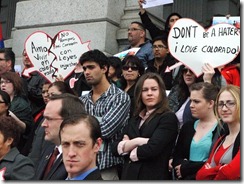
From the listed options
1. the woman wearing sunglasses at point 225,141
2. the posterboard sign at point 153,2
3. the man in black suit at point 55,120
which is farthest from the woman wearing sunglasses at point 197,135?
the posterboard sign at point 153,2

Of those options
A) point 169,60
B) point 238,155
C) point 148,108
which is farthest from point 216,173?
point 169,60

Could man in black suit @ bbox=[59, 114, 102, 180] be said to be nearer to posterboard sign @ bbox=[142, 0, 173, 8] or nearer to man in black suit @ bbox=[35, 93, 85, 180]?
man in black suit @ bbox=[35, 93, 85, 180]

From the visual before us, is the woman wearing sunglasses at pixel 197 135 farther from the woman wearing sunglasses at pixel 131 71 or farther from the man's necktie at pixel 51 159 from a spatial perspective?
the woman wearing sunglasses at pixel 131 71

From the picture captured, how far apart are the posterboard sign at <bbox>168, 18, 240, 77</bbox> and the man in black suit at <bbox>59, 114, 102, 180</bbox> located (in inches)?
101

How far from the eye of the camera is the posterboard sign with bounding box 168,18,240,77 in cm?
640

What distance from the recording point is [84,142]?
13.2 ft

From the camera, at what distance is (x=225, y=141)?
16.3 feet

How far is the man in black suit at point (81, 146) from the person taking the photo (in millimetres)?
3959

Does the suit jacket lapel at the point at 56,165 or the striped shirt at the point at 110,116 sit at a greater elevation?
the striped shirt at the point at 110,116

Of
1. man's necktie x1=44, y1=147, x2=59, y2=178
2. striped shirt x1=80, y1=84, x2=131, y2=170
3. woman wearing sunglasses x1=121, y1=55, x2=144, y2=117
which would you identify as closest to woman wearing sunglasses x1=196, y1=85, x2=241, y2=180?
striped shirt x1=80, y1=84, x2=131, y2=170

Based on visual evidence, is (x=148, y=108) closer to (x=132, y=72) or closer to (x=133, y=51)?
(x=132, y=72)

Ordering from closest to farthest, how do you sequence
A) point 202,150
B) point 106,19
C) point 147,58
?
point 202,150
point 147,58
point 106,19

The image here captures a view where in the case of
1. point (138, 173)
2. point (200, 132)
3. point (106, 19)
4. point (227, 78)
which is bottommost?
point (138, 173)

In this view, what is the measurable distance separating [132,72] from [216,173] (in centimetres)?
256
